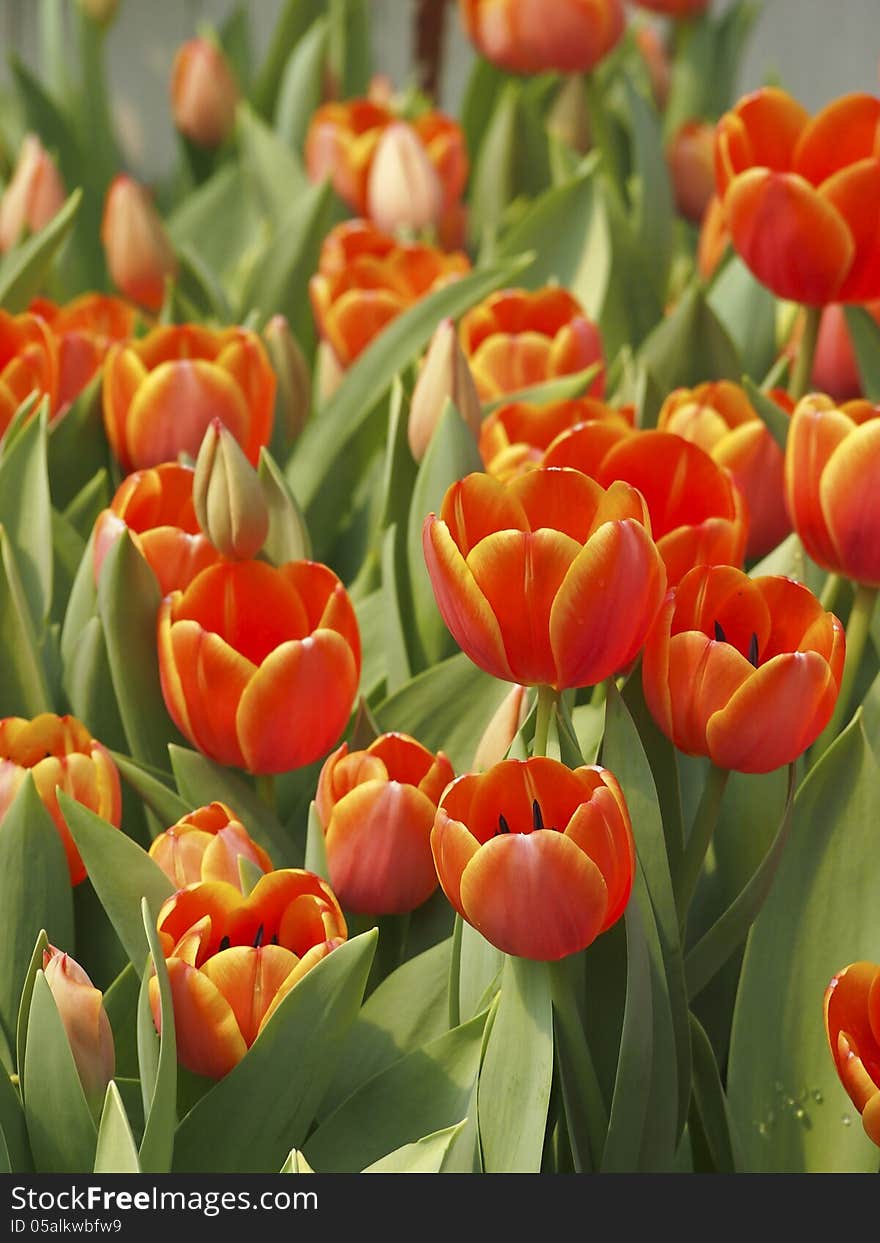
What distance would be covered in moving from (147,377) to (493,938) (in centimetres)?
50

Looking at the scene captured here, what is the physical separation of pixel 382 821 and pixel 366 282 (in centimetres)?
58

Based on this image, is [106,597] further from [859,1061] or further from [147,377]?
[859,1061]

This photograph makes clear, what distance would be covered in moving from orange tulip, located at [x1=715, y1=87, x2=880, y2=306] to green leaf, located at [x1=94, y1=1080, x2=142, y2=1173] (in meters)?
0.57

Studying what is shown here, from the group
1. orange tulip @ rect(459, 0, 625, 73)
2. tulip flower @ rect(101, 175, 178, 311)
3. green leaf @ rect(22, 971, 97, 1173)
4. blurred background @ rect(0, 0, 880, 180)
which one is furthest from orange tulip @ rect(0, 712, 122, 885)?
blurred background @ rect(0, 0, 880, 180)

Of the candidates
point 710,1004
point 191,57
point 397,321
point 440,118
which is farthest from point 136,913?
point 191,57

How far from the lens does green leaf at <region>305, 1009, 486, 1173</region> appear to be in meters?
0.57

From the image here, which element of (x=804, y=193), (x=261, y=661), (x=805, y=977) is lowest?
(x=805, y=977)

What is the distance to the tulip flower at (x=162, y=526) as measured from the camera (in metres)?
0.75

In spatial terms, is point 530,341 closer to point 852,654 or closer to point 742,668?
point 852,654

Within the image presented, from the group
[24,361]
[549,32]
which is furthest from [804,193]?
[549,32]

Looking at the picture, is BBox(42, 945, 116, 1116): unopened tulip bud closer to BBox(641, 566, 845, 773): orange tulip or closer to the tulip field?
the tulip field

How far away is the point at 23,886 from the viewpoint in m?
0.64

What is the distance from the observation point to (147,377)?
905mm

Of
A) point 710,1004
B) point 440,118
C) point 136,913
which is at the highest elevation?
point 440,118
